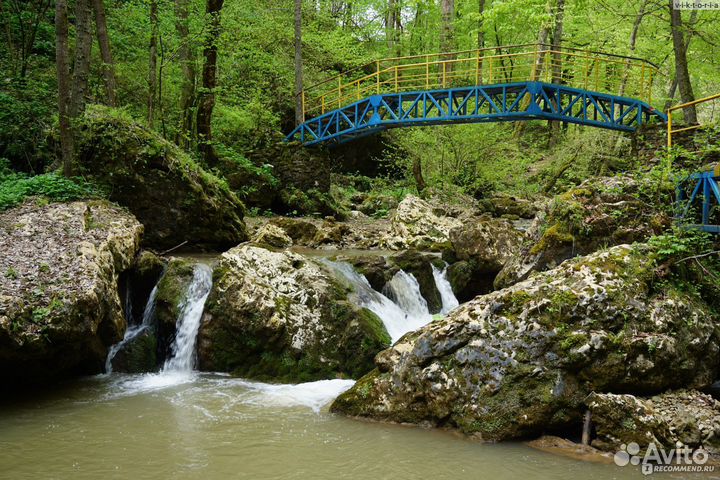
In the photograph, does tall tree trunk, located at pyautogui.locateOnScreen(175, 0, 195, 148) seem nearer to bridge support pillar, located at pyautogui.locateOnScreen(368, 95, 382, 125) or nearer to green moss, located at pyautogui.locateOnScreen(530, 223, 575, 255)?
bridge support pillar, located at pyautogui.locateOnScreen(368, 95, 382, 125)

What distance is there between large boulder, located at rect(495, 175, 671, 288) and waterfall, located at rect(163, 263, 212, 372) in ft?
15.7

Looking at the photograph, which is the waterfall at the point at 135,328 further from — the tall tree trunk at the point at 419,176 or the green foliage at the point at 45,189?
the tall tree trunk at the point at 419,176

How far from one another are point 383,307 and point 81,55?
24.7 feet

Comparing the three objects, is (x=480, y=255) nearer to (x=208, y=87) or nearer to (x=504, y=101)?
(x=504, y=101)

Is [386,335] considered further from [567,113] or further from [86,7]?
[567,113]

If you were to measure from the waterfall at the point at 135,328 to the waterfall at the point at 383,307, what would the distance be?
3048 millimetres

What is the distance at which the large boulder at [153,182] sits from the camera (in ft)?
36.6

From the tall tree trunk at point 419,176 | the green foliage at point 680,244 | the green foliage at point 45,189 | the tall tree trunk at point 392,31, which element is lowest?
the green foliage at point 680,244

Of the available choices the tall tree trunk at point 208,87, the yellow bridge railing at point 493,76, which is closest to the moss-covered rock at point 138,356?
the tall tree trunk at point 208,87

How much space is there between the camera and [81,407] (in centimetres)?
658

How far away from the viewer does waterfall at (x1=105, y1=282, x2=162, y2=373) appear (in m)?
8.27

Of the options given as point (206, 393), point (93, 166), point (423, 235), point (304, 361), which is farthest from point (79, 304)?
point (423, 235)

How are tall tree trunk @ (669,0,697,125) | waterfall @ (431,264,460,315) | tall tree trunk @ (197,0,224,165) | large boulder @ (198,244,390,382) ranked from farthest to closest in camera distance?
tall tree trunk @ (197,0,224,165), tall tree trunk @ (669,0,697,125), waterfall @ (431,264,460,315), large boulder @ (198,244,390,382)

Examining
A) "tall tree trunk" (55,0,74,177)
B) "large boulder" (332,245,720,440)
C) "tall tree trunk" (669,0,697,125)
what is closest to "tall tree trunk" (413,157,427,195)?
"tall tree trunk" (669,0,697,125)
